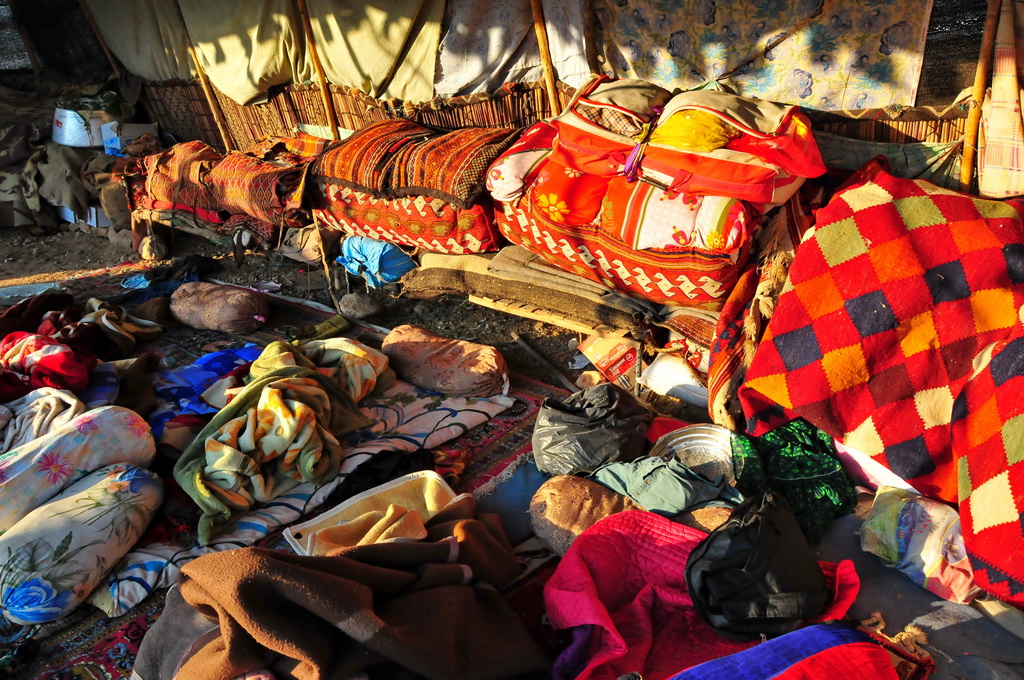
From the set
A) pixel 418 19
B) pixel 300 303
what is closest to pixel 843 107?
pixel 418 19

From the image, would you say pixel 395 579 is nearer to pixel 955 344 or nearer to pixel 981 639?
pixel 981 639

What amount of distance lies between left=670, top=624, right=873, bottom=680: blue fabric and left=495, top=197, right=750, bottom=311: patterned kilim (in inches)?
64.9

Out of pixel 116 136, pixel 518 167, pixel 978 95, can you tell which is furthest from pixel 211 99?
pixel 978 95

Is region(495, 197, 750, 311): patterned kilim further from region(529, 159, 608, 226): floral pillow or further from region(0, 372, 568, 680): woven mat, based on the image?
region(0, 372, 568, 680): woven mat

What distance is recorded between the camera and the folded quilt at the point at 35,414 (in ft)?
9.80

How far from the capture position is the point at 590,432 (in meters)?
2.70

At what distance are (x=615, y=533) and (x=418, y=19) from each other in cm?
374

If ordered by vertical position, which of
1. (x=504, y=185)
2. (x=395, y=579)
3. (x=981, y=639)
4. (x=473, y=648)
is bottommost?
(x=981, y=639)

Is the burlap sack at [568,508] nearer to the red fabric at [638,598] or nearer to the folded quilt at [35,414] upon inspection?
the red fabric at [638,598]

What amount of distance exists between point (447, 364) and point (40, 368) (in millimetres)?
1938

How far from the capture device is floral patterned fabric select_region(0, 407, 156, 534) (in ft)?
8.34

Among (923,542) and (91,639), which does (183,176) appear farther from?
(923,542)

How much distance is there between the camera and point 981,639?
80.5 inches

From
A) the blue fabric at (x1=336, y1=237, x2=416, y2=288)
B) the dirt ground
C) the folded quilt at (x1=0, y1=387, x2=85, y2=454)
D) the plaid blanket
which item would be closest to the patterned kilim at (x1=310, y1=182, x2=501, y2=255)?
the blue fabric at (x1=336, y1=237, x2=416, y2=288)
